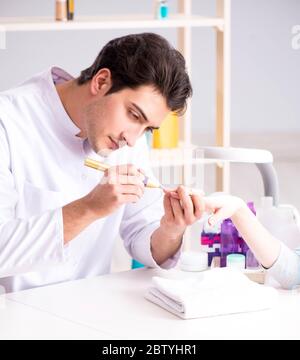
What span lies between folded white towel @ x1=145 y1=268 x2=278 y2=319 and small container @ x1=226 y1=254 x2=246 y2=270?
168 mm


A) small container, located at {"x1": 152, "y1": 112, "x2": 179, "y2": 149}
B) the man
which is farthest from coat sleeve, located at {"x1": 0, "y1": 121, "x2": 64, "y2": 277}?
small container, located at {"x1": 152, "y1": 112, "x2": 179, "y2": 149}

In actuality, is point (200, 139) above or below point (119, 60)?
below

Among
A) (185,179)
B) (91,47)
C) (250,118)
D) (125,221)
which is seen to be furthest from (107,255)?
(250,118)

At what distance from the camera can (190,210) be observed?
1.84 meters

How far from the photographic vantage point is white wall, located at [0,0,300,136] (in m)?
6.39

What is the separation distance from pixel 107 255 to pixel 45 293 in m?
0.41

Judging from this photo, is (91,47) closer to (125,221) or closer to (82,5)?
(82,5)

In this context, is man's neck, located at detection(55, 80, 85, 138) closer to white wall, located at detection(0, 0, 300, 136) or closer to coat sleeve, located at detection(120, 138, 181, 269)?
coat sleeve, located at detection(120, 138, 181, 269)

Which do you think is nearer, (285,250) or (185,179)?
(285,250)

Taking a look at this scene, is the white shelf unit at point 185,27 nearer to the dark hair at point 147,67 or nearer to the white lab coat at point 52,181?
the white lab coat at point 52,181

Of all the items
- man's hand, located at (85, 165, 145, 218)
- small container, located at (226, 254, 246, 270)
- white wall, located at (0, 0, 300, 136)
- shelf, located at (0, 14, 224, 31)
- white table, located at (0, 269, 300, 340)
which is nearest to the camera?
white table, located at (0, 269, 300, 340)

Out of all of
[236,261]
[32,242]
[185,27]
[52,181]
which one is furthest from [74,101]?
[185,27]

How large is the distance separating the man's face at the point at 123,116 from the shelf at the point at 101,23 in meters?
0.94

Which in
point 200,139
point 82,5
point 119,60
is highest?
point 82,5
